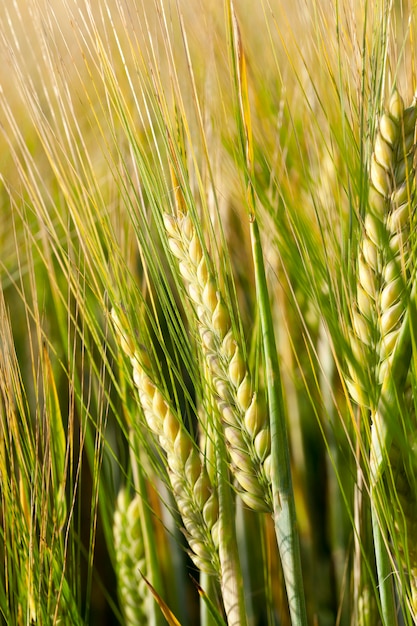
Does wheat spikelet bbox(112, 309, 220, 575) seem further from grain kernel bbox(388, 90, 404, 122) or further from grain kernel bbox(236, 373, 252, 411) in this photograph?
grain kernel bbox(388, 90, 404, 122)

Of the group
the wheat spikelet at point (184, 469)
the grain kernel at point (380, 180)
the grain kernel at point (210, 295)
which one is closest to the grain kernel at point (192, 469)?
the wheat spikelet at point (184, 469)

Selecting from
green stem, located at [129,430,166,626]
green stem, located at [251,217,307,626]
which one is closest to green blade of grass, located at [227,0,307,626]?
green stem, located at [251,217,307,626]

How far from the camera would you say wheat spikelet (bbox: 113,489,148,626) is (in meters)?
0.58

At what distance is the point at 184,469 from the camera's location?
459 millimetres

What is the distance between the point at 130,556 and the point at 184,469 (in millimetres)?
166

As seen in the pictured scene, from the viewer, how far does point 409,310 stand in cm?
38

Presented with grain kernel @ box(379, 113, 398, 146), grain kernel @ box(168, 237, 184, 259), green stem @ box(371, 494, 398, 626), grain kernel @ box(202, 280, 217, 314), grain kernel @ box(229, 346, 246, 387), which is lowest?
green stem @ box(371, 494, 398, 626)

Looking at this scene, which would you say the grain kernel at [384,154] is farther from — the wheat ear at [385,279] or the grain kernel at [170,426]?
the grain kernel at [170,426]

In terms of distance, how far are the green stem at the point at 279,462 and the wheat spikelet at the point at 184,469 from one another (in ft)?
0.17

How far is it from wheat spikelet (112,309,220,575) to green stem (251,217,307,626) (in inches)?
2.1

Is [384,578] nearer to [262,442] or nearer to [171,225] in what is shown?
[262,442]

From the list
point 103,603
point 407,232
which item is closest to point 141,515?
point 103,603

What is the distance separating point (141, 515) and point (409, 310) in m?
0.28

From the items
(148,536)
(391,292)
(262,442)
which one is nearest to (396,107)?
(391,292)
